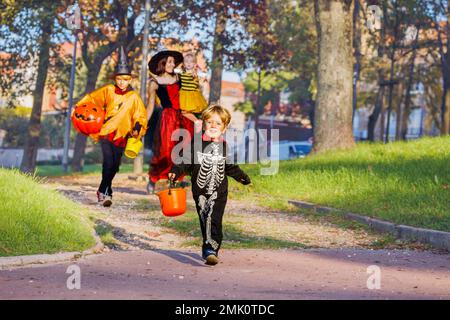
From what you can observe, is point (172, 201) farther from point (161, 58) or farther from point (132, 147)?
point (161, 58)

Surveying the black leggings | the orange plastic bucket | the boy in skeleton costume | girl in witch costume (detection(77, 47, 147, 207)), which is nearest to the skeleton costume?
the boy in skeleton costume

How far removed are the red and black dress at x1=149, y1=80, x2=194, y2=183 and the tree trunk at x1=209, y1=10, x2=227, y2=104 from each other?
1678cm

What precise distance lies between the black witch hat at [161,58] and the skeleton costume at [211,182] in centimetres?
395

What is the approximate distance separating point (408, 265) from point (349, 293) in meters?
2.48

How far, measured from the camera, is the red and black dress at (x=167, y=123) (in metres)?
13.8

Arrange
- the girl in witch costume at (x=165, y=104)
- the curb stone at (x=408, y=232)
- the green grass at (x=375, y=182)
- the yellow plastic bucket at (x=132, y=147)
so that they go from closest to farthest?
the curb stone at (x=408, y=232) < the yellow plastic bucket at (x=132, y=147) < the girl in witch costume at (x=165, y=104) < the green grass at (x=375, y=182)

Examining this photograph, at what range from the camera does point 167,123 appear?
14.2m

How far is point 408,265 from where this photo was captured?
33.3 ft

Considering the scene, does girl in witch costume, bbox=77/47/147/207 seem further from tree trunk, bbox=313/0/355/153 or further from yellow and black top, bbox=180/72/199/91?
tree trunk, bbox=313/0/355/153

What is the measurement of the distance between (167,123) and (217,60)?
17693 mm

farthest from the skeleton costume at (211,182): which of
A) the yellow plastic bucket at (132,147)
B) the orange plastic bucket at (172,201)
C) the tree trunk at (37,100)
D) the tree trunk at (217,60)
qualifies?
the tree trunk at (37,100)

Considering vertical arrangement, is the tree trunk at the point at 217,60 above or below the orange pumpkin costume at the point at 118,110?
above

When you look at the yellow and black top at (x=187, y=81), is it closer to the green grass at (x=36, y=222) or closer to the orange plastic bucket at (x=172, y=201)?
the green grass at (x=36, y=222)

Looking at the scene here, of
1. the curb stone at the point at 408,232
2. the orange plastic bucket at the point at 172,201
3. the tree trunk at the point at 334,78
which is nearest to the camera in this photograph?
the orange plastic bucket at the point at 172,201
